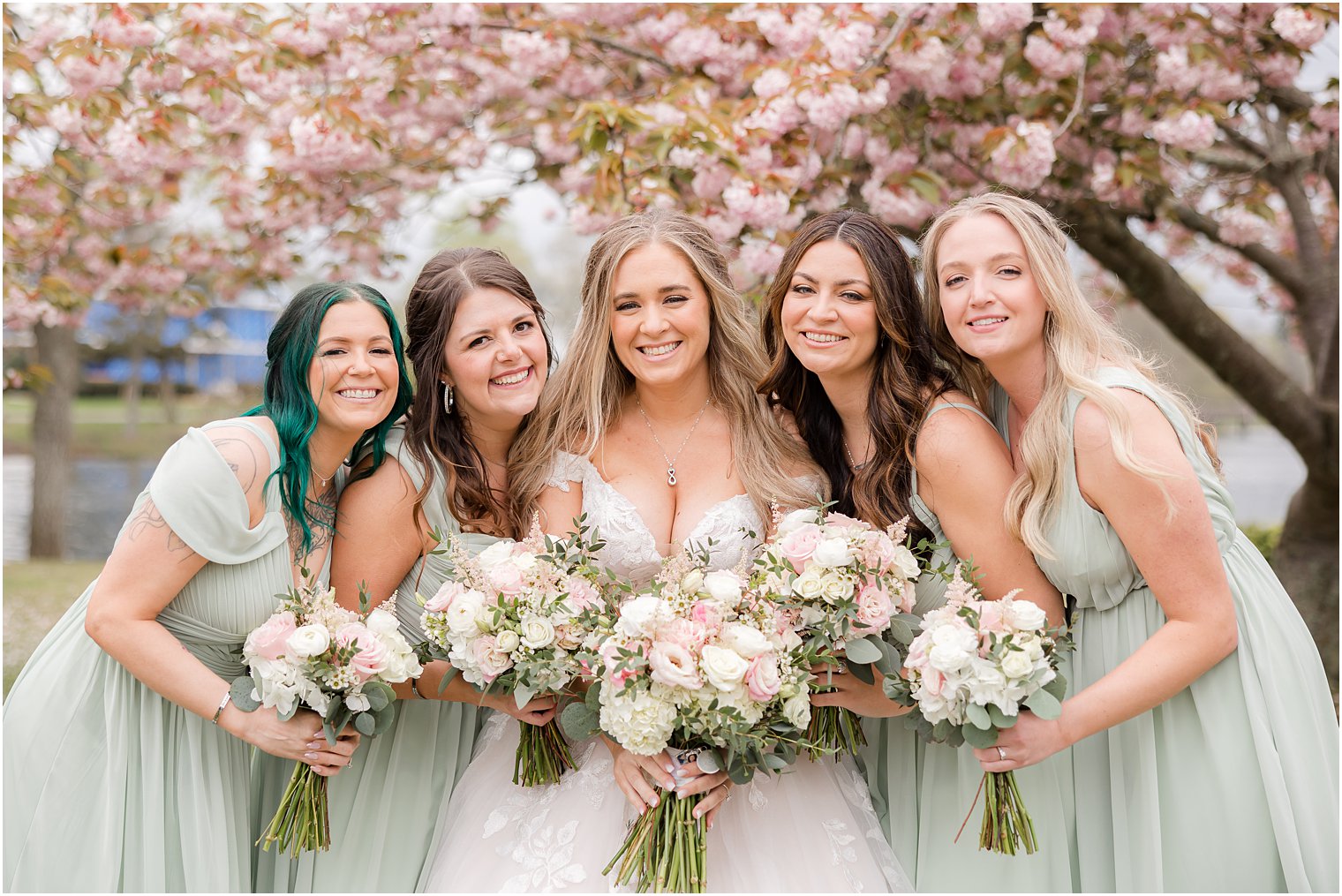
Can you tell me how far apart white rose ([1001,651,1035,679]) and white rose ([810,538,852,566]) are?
492 millimetres

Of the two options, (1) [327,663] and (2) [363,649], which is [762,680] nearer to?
(2) [363,649]

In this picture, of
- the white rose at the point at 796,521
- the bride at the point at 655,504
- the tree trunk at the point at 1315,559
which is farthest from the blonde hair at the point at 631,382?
→ the tree trunk at the point at 1315,559

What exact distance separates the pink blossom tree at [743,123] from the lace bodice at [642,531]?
1.76 meters

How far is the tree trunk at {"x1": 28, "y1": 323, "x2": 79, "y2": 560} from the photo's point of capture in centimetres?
1534

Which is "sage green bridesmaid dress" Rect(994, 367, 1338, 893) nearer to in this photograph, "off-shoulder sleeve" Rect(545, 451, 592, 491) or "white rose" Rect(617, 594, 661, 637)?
"white rose" Rect(617, 594, 661, 637)

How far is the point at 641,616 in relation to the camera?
283 cm

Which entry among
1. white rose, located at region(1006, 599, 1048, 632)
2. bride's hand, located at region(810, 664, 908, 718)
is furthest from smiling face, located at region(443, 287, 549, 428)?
white rose, located at region(1006, 599, 1048, 632)

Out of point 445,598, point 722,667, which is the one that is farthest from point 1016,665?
point 445,598

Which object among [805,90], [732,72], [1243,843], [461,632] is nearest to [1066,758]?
[1243,843]

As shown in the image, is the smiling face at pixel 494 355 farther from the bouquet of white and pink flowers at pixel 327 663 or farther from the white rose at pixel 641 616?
the white rose at pixel 641 616

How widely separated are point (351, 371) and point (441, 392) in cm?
50

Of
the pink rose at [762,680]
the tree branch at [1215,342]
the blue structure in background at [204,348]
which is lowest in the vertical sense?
the pink rose at [762,680]

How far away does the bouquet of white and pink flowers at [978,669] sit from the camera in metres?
2.75

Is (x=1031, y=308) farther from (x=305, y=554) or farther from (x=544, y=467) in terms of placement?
(x=305, y=554)
